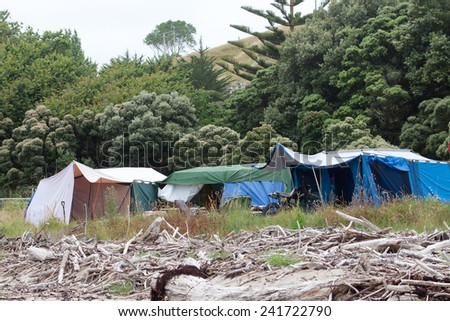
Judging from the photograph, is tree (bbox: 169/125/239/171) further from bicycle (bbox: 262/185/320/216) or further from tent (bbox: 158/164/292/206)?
bicycle (bbox: 262/185/320/216)

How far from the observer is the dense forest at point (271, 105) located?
2959cm

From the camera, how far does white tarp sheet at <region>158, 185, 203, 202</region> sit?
76.1 feet

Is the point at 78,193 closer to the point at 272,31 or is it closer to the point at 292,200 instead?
the point at 292,200

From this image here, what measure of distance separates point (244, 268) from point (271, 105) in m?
29.9

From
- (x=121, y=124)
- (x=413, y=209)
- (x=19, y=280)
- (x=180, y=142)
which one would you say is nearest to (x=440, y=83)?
(x=180, y=142)

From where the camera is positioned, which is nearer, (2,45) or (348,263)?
(348,263)

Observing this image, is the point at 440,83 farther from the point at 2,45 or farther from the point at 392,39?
the point at 2,45

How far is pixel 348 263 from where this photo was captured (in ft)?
21.6

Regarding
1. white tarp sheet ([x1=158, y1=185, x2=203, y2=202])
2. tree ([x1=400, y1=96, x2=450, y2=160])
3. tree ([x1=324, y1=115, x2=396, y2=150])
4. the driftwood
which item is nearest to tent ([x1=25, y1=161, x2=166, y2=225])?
white tarp sheet ([x1=158, y1=185, x2=203, y2=202])

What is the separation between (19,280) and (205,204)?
1438 cm

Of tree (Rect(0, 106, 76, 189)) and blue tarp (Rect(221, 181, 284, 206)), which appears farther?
tree (Rect(0, 106, 76, 189))

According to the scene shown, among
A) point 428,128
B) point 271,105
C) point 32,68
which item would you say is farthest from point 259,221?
point 32,68

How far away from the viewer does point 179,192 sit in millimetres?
23547

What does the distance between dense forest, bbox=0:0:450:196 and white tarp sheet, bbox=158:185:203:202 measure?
6049 millimetres
